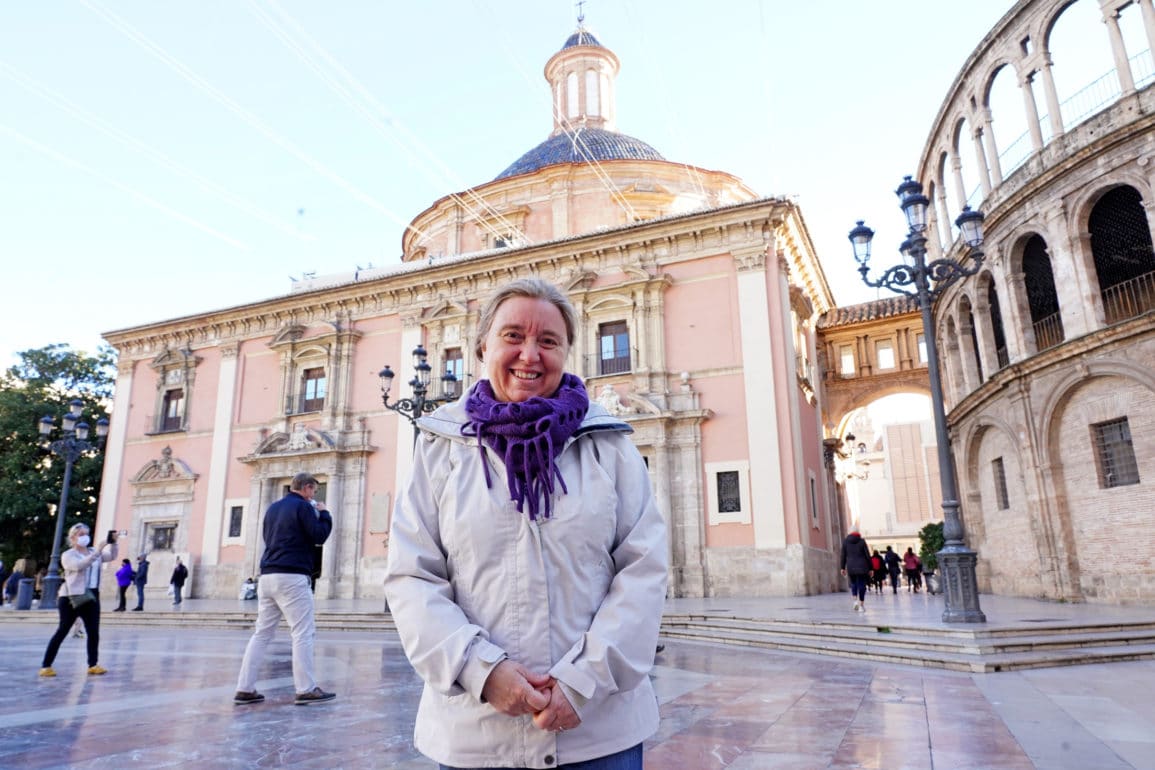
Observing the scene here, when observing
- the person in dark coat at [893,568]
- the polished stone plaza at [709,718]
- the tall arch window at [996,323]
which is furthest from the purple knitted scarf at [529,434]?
the person in dark coat at [893,568]

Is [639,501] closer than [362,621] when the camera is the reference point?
Yes

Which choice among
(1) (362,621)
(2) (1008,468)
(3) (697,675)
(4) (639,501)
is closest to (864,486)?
(2) (1008,468)

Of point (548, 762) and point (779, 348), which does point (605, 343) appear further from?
point (548, 762)

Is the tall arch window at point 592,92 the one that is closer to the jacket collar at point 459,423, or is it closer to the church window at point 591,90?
the church window at point 591,90

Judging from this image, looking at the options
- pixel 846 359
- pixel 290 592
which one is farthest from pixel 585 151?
pixel 290 592

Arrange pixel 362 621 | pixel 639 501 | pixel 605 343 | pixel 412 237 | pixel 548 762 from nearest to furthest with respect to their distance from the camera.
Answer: pixel 548 762, pixel 639 501, pixel 362 621, pixel 605 343, pixel 412 237

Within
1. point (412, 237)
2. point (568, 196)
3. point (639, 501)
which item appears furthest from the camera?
point (412, 237)

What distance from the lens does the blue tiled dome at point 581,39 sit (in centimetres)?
3023

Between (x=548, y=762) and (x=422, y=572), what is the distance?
0.53 m

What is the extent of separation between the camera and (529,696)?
1.60 meters

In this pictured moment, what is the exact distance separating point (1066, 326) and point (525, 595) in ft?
52.5

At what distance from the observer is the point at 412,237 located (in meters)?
28.3

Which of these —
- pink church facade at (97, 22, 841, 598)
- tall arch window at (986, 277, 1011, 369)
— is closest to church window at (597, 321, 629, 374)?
pink church facade at (97, 22, 841, 598)

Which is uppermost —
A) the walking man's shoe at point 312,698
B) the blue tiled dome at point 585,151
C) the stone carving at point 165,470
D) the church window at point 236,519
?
the blue tiled dome at point 585,151
